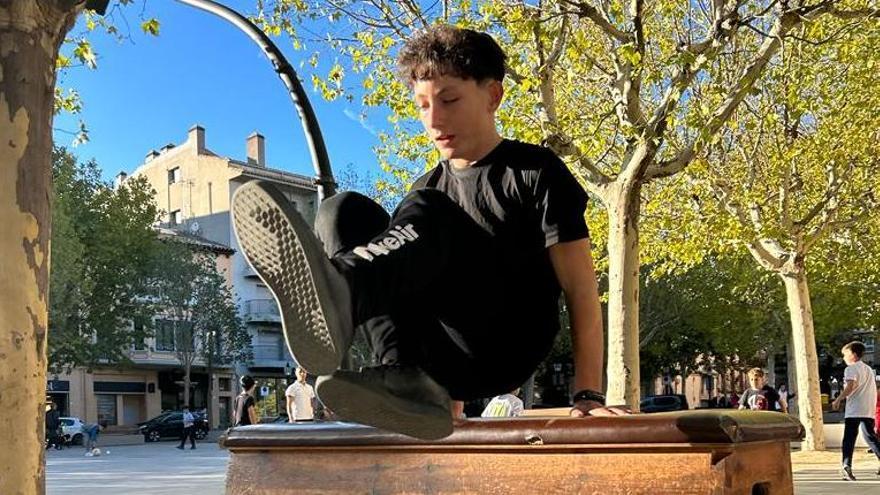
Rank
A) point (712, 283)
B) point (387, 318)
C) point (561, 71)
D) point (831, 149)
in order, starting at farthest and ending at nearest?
point (712, 283), point (831, 149), point (561, 71), point (387, 318)

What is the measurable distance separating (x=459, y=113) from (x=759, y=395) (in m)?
11.0

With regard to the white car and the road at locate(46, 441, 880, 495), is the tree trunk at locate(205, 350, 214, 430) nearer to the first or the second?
the white car

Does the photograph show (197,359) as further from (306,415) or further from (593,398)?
(593,398)

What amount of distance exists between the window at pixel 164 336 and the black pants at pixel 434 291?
42.7 m

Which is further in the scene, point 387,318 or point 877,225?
point 877,225

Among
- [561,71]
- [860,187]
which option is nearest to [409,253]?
[561,71]

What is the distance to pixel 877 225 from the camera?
18.2 metres

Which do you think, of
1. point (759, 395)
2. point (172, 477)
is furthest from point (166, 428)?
point (759, 395)

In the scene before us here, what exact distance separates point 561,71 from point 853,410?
625 centimetres

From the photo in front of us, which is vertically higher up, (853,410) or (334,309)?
(334,309)

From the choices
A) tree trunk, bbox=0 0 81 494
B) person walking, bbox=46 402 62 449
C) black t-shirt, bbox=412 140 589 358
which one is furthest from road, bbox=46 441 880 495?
black t-shirt, bbox=412 140 589 358

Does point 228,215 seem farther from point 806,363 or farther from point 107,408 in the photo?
point 806,363

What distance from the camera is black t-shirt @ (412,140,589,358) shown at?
2.40 m

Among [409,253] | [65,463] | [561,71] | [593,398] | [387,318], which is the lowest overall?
[65,463]
